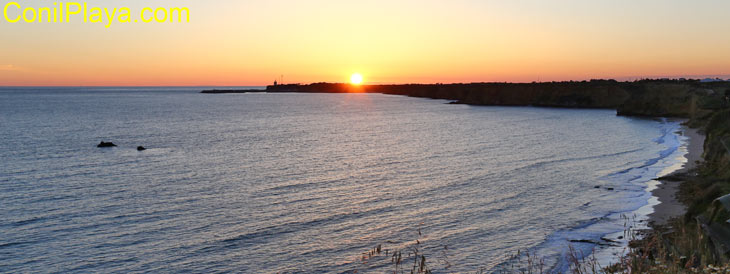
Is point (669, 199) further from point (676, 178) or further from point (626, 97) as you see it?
point (626, 97)

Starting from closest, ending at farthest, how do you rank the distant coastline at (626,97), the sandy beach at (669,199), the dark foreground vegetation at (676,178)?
the dark foreground vegetation at (676,178) < the sandy beach at (669,199) < the distant coastline at (626,97)

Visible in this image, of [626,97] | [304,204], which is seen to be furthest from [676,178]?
[626,97]

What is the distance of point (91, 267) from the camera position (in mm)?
13586

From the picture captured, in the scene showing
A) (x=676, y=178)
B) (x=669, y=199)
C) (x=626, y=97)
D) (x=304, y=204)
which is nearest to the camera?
(x=669, y=199)

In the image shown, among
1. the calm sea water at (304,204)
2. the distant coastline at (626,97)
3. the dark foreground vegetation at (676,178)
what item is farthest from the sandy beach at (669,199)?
the distant coastline at (626,97)

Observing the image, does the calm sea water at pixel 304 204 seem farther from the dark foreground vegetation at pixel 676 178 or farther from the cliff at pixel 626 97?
the cliff at pixel 626 97

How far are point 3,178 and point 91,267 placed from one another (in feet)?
59.7

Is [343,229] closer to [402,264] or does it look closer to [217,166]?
[402,264]

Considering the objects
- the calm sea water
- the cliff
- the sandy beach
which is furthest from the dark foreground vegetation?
the calm sea water

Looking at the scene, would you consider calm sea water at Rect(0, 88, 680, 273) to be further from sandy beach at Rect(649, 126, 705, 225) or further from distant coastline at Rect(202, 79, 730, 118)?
distant coastline at Rect(202, 79, 730, 118)

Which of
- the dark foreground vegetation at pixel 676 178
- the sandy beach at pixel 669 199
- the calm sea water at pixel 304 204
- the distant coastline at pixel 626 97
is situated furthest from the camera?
the distant coastline at pixel 626 97

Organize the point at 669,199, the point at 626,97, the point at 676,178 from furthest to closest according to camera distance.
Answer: the point at 626,97
the point at 676,178
the point at 669,199

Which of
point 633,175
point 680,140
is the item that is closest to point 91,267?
point 633,175

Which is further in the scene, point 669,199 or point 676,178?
point 676,178
